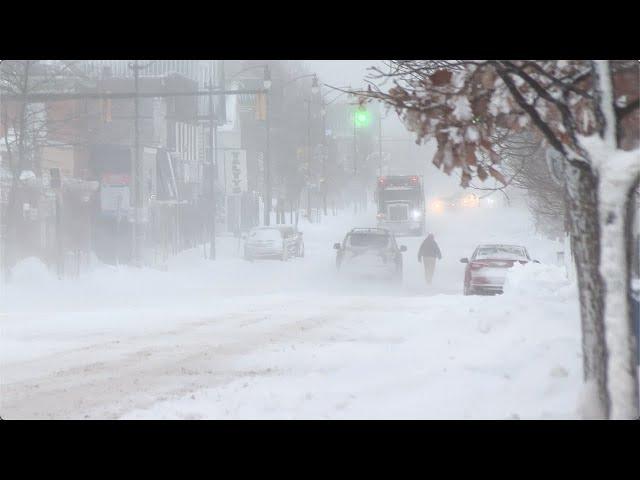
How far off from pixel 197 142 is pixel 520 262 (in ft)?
126

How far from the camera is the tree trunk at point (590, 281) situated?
7996 mm

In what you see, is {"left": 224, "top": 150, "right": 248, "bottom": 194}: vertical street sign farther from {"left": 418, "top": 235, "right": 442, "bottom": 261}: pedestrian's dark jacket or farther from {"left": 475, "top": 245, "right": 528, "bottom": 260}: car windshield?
{"left": 475, "top": 245, "right": 528, "bottom": 260}: car windshield

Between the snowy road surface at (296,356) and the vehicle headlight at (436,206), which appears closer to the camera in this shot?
the snowy road surface at (296,356)

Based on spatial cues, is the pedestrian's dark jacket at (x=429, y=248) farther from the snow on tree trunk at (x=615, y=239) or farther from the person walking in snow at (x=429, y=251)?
the snow on tree trunk at (x=615, y=239)

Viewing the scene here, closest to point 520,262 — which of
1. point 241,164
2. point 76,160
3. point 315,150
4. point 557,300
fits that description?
point 557,300

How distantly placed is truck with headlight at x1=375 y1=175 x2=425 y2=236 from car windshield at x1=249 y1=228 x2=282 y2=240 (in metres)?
9.46

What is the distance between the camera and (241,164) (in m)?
59.8

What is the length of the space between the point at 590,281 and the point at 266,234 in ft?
120

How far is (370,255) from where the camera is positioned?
3128 cm

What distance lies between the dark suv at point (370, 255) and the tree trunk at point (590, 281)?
22784 millimetres

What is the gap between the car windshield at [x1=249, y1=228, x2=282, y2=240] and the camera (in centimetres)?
4430

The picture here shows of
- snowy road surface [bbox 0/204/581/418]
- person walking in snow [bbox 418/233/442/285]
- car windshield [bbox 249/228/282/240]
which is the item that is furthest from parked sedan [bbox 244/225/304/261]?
snowy road surface [bbox 0/204/581/418]

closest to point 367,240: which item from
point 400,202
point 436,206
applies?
point 400,202

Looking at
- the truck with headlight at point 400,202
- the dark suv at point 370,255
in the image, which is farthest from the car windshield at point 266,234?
the dark suv at point 370,255
